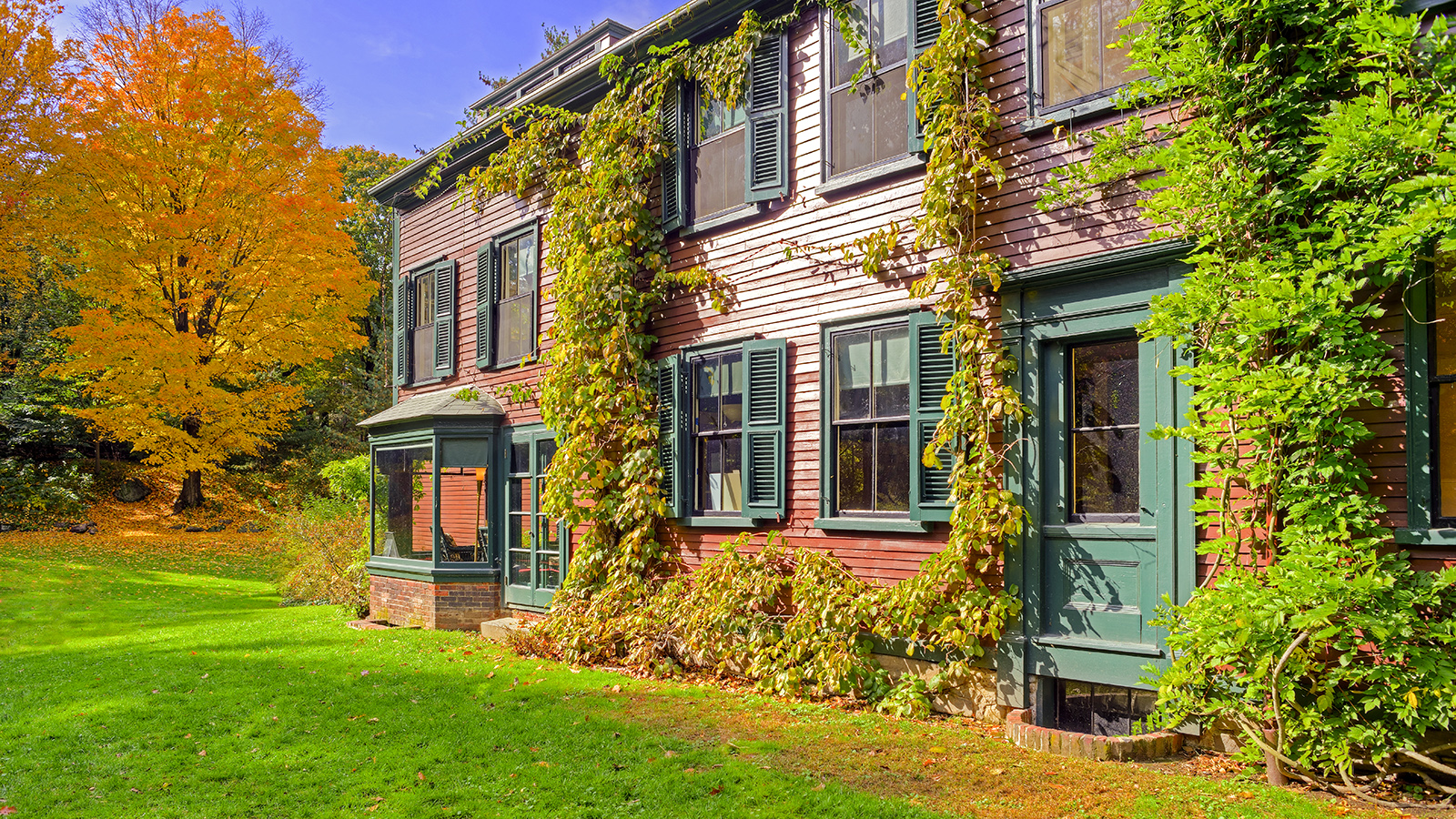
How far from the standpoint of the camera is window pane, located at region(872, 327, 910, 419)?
8.05 meters

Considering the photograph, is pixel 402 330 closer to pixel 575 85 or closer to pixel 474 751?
pixel 575 85

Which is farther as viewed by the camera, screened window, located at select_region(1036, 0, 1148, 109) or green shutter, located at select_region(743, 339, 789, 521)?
green shutter, located at select_region(743, 339, 789, 521)

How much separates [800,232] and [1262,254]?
4.14 metres

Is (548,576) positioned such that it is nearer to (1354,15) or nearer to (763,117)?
(763,117)

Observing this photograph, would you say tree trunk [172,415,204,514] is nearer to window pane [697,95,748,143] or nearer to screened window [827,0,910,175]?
window pane [697,95,748,143]

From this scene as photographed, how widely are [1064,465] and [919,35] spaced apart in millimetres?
3586

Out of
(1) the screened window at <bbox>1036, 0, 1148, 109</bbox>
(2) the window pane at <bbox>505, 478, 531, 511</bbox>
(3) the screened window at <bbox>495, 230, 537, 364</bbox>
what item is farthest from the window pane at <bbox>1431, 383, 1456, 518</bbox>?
(2) the window pane at <bbox>505, 478, 531, 511</bbox>

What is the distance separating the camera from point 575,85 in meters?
11.7

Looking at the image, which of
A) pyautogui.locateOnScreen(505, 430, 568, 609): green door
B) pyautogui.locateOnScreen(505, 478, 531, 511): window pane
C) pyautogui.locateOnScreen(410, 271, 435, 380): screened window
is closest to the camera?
pyautogui.locateOnScreen(505, 430, 568, 609): green door

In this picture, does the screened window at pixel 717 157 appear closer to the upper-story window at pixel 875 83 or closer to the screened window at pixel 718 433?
the upper-story window at pixel 875 83

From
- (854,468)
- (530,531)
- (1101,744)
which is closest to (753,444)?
(854,468)

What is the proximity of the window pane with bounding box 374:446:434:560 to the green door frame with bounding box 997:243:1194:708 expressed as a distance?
906 centimetres

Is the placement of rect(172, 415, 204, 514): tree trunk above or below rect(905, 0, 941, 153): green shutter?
below

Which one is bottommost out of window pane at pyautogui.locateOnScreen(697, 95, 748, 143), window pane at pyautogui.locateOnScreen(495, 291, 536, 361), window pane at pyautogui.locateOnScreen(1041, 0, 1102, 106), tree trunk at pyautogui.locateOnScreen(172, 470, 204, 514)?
tree trunk at pyautogui.locateOnScreen(172, 470, 204, 514)
